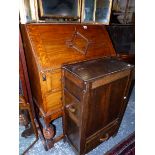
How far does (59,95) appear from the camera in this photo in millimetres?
1634

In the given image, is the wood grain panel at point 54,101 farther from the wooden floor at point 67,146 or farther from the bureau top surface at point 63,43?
the wooden floor at point 67,146

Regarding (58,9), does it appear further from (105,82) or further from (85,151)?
(85,151)

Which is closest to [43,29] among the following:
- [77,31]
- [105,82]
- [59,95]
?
[77,31]

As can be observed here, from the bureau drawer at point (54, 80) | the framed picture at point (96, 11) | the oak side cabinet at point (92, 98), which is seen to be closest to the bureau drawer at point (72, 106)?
the oak side cabinet at point (92, 98)

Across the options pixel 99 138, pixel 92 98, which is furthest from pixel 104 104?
pixel 99 138

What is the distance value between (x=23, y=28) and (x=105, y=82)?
93 cm

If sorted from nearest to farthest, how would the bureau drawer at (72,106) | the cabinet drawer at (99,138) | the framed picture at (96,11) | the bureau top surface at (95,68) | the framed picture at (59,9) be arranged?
the bureau top surface at (95,68), the bureau drawer at (72,106), the framed picture at (59,9), the cabinet drawer at (99,138), the framed picture at (96,11)

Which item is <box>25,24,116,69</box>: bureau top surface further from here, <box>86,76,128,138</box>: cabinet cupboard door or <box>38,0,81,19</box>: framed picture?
<box>86,76,128,138</box>: cabinet cupboard door

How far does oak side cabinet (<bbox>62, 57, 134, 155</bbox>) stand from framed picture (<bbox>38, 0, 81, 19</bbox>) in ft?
1.78

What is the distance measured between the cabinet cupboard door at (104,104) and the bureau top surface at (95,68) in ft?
0.39

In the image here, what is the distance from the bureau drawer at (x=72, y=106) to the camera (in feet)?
4.66

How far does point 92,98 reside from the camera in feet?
4.46

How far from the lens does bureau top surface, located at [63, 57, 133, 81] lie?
131 cm

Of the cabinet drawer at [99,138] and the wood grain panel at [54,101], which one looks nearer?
the wood grain panel at [54,101]
